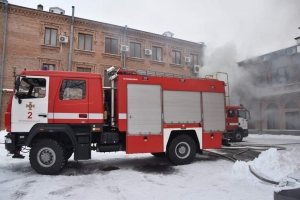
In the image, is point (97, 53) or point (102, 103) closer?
point (102, 103)

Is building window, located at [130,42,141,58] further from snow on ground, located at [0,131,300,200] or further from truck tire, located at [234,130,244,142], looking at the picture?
snow on ground, located at [0,131,300,200]

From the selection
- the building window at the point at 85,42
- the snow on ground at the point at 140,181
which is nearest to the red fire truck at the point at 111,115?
the snow on ground at the point at 140,181

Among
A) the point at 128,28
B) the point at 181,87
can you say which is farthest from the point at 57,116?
the point at 128,28

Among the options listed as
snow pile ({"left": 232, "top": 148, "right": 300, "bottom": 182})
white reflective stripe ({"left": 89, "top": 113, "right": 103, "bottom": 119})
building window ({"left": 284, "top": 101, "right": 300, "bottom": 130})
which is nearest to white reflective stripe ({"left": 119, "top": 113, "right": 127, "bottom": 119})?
white reflective stripe ({"left": 89, "top": 113, "right": 103, "bottom": 119})

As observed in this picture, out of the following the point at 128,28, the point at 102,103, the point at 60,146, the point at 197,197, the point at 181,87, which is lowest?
the point at 197,197

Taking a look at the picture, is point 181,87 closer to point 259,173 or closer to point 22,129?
point 259,173

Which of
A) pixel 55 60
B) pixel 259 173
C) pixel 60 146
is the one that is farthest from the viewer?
pixel 55 60

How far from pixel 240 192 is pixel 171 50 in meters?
20.5

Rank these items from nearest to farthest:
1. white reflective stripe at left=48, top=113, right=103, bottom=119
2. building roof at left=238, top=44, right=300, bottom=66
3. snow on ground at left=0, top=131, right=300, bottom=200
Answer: snow on ground at left=0, top=131, right=300, bottom=200 < white reflective stripe at left=48, top=113, right=103, bottom=119 < building roof at left=238, top=44, right=300, bottom=66

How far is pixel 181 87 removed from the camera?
8.07m

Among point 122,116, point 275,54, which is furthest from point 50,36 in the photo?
point 275,54

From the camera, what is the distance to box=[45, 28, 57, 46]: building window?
1902 centimetres

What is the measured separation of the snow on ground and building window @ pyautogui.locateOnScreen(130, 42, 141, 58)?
15.5 metres

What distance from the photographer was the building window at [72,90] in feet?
22.2
